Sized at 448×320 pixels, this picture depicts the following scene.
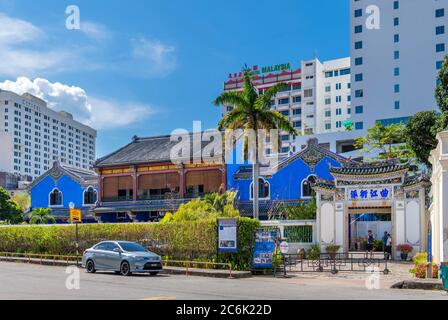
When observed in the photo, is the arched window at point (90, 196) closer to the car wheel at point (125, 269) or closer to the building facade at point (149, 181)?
the building facade at point (149, 181)

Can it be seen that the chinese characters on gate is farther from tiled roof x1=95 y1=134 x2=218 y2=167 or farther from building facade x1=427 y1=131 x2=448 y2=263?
tiled roof x1=95 y1=134 x2=218 y2=167

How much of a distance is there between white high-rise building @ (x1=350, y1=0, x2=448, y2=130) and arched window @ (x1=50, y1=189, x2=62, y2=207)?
1696 inches

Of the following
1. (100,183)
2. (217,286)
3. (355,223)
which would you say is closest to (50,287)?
(217,286)

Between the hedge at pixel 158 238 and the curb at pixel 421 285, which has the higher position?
the hedge at pixel 158 238

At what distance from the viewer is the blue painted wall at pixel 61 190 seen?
59.4 meters

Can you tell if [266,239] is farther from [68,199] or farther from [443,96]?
[68,199]

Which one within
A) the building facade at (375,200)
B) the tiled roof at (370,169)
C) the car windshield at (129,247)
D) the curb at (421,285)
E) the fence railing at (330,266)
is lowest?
the fence railing at (330,266)

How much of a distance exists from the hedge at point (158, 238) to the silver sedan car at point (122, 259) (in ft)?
10.2

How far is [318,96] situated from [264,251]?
90.6m

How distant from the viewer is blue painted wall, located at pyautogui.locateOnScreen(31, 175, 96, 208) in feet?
195

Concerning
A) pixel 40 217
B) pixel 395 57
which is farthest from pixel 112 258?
pixel 395 57

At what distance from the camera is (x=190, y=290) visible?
708 inches

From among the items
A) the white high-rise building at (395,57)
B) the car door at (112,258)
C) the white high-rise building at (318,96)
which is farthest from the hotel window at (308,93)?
the car door at (112,258)

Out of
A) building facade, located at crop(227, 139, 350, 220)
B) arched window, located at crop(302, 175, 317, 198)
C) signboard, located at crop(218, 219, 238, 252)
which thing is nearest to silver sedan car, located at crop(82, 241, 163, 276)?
signboard, located at crop(218, 219, 238, 252)
